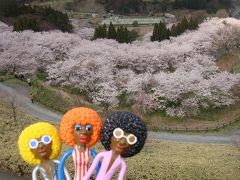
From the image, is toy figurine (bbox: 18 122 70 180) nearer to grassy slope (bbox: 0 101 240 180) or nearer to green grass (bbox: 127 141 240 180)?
grassy slope (bbox: 0 101 240 180)

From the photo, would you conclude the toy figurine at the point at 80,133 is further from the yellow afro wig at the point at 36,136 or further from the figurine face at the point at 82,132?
the yellow afro wig at the point at 36,136

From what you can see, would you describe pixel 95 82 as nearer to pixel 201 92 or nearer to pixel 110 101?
pixel 110 101

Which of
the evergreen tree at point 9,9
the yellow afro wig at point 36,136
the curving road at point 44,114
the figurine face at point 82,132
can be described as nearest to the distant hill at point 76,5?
the evergreen tree at point 9,9

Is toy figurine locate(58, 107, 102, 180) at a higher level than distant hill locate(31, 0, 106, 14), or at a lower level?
higher

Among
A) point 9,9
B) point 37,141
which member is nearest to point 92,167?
point 37,141

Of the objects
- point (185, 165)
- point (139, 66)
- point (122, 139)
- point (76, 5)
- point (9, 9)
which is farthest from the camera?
point (76, 5)

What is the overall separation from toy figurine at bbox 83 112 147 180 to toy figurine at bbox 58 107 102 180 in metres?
0.25

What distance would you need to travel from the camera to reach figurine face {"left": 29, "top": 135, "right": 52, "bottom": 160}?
29.7 feet

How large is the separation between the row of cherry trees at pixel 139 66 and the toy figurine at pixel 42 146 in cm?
3098

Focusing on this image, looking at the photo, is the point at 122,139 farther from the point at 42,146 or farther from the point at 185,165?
the point at 185,165

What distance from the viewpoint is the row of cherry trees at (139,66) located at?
41.0 m

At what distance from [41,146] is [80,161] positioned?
93 cm

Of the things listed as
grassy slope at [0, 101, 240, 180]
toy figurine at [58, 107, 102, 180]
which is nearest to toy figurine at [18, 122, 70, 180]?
toy figurine at [58, 107, 102, 180]

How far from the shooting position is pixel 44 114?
127 ft
